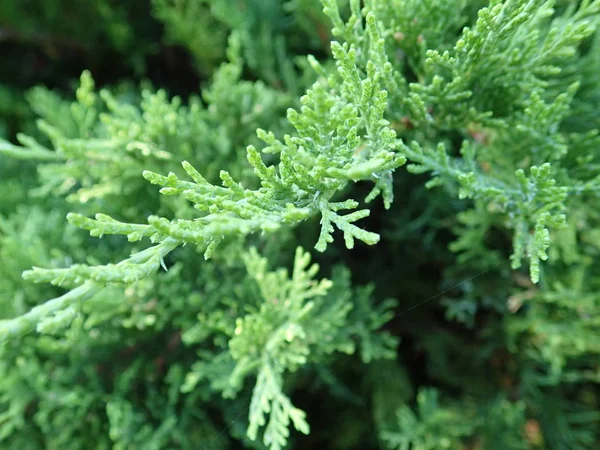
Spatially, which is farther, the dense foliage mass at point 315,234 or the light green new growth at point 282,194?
the dense foliage mass at point 315,234

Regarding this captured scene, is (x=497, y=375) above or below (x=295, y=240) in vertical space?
below

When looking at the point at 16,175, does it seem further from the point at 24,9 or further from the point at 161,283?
the point at 161,283

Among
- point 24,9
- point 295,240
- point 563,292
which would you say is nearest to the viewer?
point 563,292

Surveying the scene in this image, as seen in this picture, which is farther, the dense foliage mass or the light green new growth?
the dense foliage mass

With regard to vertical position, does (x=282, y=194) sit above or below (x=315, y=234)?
below

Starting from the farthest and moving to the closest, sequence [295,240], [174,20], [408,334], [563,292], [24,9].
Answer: [24,9], [408,334], [174,20], [295,240], [563,292]

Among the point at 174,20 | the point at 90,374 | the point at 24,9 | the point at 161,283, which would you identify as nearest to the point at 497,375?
the point at 161,283

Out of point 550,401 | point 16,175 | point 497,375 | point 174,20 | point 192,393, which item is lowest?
point 550,401

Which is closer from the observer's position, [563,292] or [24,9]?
[563,292]
